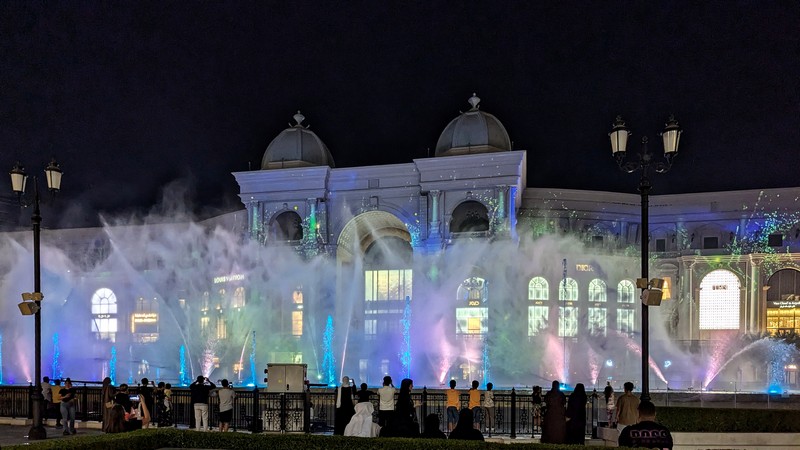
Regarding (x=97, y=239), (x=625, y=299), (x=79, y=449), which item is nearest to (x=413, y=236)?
(x=625, y=299)

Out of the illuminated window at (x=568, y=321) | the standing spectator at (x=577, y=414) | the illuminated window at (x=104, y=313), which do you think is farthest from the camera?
the illuminated window at (x=104, y=313)

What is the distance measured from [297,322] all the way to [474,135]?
1632 centimetres

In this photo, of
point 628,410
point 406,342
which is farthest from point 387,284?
point 628,410

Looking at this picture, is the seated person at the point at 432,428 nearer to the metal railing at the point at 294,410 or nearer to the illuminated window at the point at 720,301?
the metal railing at the point at 294,410

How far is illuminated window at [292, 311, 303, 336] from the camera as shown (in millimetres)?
43938

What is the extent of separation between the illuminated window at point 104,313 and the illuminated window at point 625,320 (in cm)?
3763

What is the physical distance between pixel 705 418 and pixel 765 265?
41577 millimetres

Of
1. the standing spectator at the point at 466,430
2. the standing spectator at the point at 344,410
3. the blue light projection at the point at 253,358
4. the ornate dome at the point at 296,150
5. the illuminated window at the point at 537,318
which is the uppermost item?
the ornate dome at the point at 296,150

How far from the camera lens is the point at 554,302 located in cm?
4497

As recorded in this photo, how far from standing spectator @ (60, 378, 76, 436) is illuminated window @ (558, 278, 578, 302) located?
33.2m

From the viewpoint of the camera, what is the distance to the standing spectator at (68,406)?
18.1 m

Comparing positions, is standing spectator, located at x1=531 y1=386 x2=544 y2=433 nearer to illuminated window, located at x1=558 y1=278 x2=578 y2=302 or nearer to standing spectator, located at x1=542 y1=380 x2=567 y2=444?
standing spectator, located at x1=542 y1=380 x2=567 y2=444

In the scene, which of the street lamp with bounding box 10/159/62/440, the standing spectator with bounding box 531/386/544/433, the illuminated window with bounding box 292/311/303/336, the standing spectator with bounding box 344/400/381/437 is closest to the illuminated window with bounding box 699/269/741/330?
the illuminated window with bounding box 292/311/303/336

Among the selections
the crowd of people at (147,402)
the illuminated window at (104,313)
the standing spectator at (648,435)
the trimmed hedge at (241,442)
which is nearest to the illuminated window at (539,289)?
the crowd of people at (147,402)
